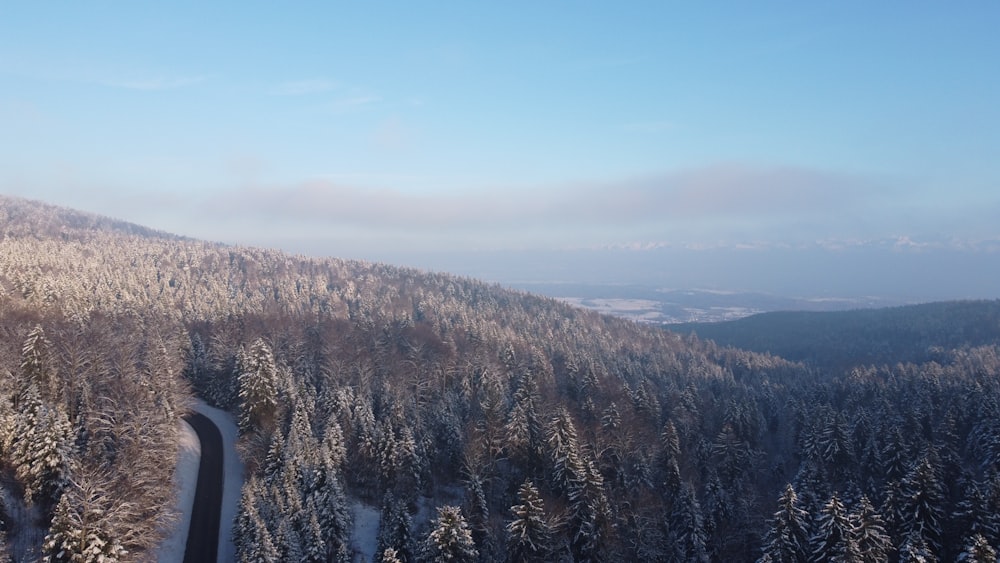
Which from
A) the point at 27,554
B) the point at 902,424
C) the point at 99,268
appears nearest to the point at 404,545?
the point at 27,554

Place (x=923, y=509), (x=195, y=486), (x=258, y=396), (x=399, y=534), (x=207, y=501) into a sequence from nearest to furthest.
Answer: (x=399, y=534) < (x=923, y=509) < (x=207, y=501) < (x=195, y=486) < (x=258, y=396)

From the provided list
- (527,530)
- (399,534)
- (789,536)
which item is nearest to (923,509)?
(789,536)

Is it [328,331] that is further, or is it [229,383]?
[328,331]

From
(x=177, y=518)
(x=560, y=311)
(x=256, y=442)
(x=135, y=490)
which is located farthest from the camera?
(x=560, y=311)

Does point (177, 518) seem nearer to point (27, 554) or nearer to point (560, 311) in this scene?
point (27, 554)

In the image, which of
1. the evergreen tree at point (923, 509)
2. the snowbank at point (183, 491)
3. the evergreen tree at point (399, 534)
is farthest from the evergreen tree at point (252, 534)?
the evergreen tree at point (923, 509)

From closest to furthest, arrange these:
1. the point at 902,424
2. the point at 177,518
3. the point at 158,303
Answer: the point at 177,518
the point at 902,424
the point at 158,303

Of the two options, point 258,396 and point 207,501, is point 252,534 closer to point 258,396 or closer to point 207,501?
point 207,501
